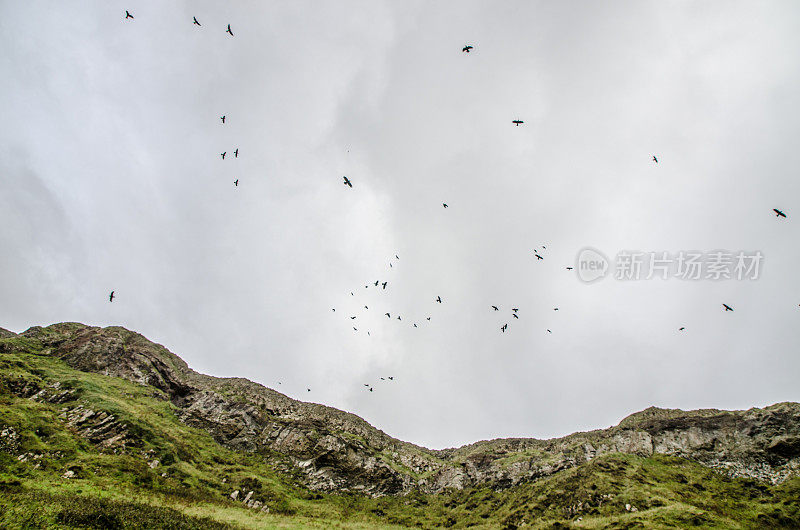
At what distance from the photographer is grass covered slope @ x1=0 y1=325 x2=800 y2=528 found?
28.0 metres

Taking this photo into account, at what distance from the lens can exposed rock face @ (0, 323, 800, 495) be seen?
45.2 m

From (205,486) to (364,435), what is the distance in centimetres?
3676

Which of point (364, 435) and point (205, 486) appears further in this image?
point (364, 435)

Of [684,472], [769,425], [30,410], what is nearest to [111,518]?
[30,410]

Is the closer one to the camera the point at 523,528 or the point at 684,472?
the point at 523,528

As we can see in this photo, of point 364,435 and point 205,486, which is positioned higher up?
point 364,435

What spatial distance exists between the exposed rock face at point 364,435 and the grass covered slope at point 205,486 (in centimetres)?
190

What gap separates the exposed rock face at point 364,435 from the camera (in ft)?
148

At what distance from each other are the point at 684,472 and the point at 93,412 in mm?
81974

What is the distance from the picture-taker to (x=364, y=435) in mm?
72688

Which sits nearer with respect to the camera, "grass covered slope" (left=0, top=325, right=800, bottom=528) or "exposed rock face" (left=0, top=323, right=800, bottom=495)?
"grass covered slope" (left=0, top=325, right=800, bottom=528)

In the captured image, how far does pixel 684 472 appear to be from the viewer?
4634 centimetres

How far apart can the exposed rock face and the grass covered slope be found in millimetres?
1904

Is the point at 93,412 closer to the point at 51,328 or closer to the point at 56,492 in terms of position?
the point at 56,492
